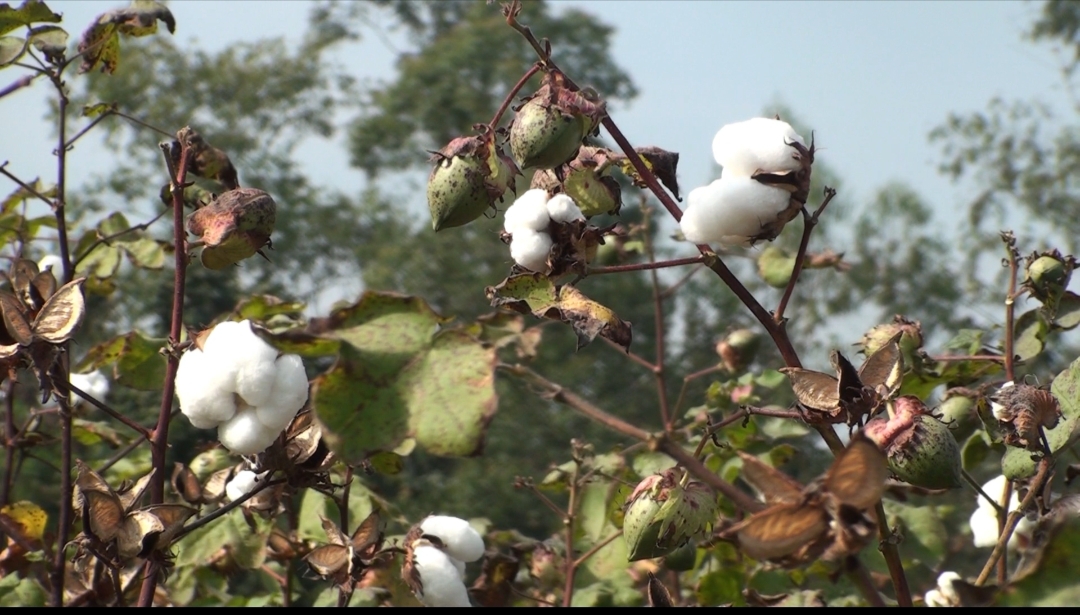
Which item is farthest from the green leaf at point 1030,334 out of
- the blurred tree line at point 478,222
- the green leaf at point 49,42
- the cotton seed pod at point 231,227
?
the blurred tree line at point 478,222

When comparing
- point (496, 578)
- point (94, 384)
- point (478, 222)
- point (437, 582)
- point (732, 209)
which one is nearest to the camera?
point (732, 209)

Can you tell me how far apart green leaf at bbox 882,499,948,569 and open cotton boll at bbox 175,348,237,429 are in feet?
2.64

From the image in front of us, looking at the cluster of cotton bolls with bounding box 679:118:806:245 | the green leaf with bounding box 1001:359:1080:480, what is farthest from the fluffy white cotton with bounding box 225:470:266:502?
the green leaf with bounding box 1001:359:1080:480

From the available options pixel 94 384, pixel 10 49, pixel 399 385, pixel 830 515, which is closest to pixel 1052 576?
pixel 830 515

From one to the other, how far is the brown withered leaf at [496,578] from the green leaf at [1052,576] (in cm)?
68

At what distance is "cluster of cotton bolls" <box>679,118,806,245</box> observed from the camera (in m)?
0.58

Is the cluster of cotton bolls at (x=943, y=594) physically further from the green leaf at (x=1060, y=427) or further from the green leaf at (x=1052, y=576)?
the green leaf at (x=1052, y=576)

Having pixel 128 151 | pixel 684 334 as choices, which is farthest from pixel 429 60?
pixel 684 334

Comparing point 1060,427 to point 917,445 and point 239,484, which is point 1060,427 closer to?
point 917,445

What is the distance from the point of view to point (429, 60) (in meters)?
14.6

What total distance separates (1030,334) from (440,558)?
547mm

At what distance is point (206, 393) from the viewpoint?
610 mm

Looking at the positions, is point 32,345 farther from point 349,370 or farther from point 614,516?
A: point 614,516

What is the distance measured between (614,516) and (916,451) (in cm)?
57
